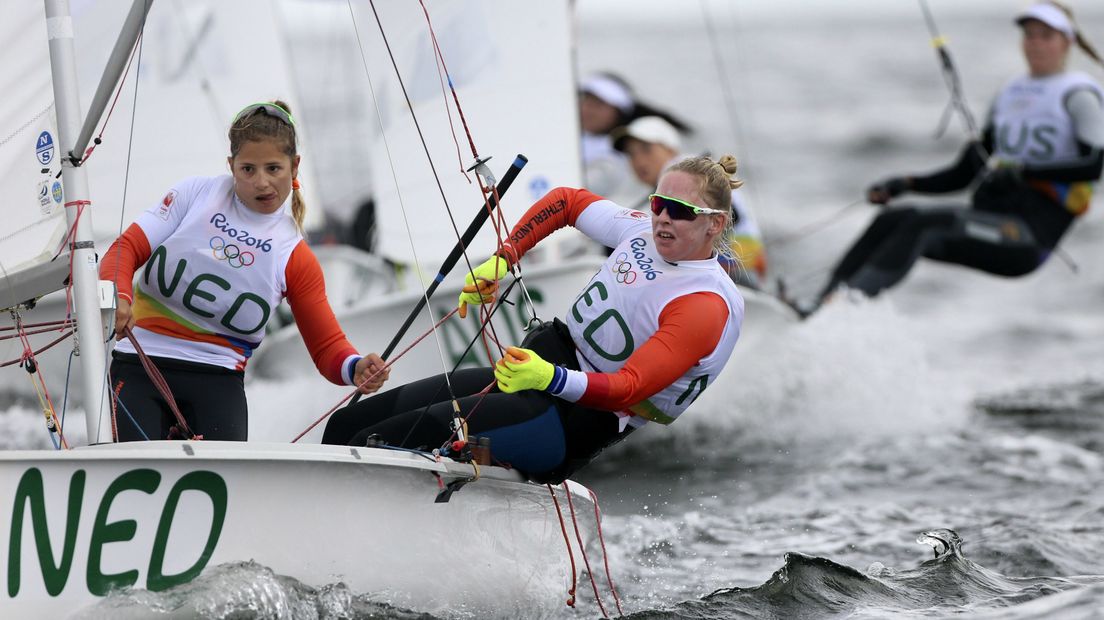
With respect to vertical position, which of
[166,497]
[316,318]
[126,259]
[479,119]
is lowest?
[166,497]

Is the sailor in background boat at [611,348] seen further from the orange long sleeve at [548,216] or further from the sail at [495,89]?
the sail at [495,89]

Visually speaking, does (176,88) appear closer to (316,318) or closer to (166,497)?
(316,318)

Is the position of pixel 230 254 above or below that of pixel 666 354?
above

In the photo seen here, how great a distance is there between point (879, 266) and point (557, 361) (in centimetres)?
395

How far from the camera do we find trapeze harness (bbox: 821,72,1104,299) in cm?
670

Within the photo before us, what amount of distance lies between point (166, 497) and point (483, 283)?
0.89 meters

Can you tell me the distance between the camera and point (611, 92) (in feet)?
26.2

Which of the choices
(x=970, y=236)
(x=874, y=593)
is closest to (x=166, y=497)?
(x=874, y=593)

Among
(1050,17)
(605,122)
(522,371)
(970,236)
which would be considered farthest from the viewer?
(605,122)

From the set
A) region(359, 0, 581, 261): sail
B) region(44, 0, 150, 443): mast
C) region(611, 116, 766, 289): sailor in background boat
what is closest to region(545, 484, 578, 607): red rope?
region(44, 0, 150, 443): mast

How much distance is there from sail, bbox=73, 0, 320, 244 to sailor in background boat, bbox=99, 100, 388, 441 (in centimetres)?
326

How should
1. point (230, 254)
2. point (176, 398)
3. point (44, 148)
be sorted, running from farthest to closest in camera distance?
point (176, 398) < point (230, 254) < point (44, 148)

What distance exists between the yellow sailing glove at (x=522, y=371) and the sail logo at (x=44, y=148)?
1111mm

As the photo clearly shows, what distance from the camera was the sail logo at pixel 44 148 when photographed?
10.4ft
